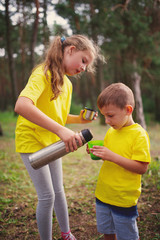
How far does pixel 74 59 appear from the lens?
1.77 metres

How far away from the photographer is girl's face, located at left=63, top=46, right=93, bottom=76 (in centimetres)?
177

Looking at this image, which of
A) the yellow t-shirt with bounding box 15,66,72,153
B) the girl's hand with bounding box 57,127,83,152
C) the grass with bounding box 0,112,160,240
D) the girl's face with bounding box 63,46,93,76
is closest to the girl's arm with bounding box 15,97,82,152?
the girl's hand with bounding box 57,127,83,152

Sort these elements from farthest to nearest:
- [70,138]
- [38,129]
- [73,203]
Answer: [73,203]
[38,129]
[70,138]

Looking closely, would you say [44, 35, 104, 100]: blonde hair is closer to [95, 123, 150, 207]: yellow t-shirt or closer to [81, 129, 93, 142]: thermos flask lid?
[81, 129, 93, 142]: thermos flask lid

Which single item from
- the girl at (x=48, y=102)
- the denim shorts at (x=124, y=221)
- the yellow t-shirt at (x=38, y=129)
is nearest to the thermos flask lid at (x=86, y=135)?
the girl at (x=48, y=102)

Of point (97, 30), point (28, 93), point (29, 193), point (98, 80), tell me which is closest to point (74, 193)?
point (29, 193)

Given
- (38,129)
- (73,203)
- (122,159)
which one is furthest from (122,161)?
(73,203)

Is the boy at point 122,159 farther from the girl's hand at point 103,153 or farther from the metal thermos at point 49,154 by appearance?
the metal thermos at point 49,154

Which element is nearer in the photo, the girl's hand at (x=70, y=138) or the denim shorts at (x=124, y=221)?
the girl's hand at (x=70, y=138)

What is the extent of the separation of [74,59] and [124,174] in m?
1.04

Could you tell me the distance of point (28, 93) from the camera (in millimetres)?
1436

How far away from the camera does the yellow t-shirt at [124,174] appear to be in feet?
4.79

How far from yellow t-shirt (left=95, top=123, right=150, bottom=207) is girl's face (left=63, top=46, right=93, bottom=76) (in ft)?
2.22

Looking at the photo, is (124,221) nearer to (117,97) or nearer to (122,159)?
(122,159)
